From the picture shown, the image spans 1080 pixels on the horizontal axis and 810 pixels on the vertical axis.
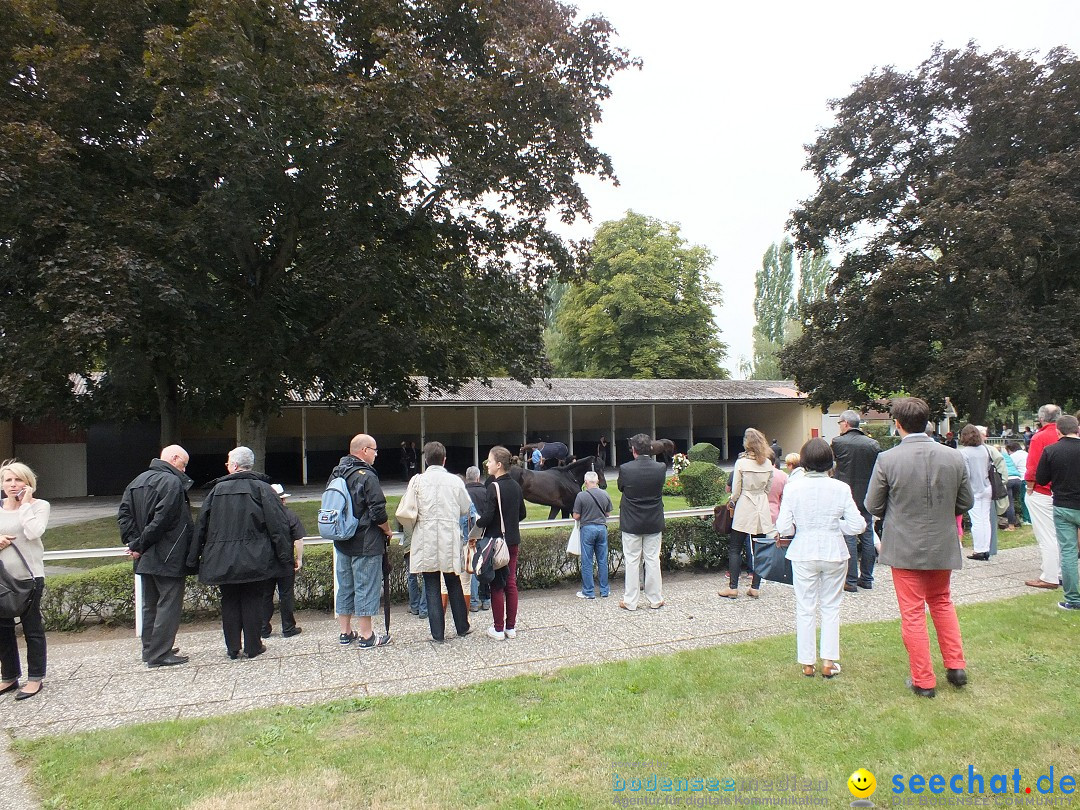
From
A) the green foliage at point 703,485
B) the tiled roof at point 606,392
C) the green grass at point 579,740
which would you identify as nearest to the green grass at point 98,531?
the green foliage at point 703,485

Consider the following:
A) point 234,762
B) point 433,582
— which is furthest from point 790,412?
point 234,762

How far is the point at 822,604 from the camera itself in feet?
14.4

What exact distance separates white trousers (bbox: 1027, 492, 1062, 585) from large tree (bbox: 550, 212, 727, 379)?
101ft

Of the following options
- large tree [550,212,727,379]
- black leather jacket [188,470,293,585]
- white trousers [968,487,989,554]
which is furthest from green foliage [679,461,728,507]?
large tree [550,212,727,379]

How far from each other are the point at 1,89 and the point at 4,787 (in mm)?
11142

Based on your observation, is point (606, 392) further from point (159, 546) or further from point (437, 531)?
point (159, 546)

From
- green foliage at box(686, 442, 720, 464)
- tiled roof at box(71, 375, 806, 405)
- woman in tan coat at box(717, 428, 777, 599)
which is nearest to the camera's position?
woman in tan coat at box(717, 428, 777, 599)

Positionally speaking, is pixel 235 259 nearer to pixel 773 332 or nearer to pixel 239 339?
pixel 239 339

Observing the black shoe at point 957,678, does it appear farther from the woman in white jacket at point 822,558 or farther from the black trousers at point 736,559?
the black trousers at point 736,559

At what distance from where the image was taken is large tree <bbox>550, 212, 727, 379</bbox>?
37438 millimetres

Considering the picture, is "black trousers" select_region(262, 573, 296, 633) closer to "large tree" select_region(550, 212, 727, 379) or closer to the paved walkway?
the paved walkway

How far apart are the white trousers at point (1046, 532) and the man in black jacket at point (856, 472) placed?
155cm

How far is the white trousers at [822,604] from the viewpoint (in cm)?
429

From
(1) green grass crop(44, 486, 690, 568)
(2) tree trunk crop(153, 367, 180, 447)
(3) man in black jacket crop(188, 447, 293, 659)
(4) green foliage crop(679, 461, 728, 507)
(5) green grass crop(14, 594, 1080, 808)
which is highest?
(2) tree trunk crop(153, 367, 180, 447)
